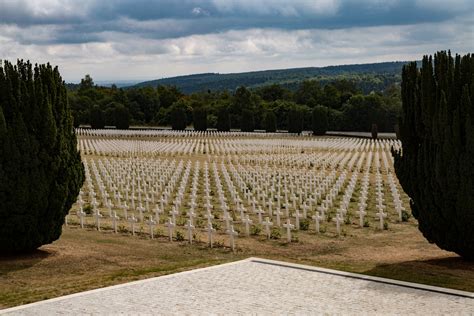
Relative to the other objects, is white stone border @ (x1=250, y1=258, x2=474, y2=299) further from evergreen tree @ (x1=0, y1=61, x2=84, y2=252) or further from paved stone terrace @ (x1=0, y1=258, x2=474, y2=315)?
evergreen tree @ (x1=0, y1=61, x2=84, y2=252)

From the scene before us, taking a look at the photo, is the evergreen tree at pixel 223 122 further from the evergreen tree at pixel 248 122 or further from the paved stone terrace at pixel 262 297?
the paved stone terrace at pixel 262 297

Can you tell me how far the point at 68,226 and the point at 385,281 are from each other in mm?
8864

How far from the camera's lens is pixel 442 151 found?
11.6 metres

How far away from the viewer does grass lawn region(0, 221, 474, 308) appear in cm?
1080

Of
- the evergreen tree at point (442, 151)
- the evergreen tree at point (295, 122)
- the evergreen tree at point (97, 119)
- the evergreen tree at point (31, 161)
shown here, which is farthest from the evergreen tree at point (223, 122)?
the evergreen tree at point (442, 151)

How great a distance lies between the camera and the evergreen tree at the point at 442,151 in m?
11.4

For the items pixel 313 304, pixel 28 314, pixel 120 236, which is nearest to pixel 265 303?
pixel 313 304

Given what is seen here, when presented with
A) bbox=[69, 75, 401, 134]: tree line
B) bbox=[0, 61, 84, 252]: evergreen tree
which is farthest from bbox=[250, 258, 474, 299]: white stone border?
bbox=[69, 75, 401, 134]: tree line

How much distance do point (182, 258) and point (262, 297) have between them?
3804mm

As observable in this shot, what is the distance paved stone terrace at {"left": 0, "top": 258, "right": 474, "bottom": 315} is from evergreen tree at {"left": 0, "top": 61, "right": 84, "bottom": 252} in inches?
122

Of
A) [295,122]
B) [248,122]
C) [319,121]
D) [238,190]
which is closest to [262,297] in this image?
[238,190]

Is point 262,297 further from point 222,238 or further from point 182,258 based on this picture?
point 222,238

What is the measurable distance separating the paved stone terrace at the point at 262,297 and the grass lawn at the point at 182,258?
0.56m

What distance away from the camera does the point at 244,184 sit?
77.2 ft
